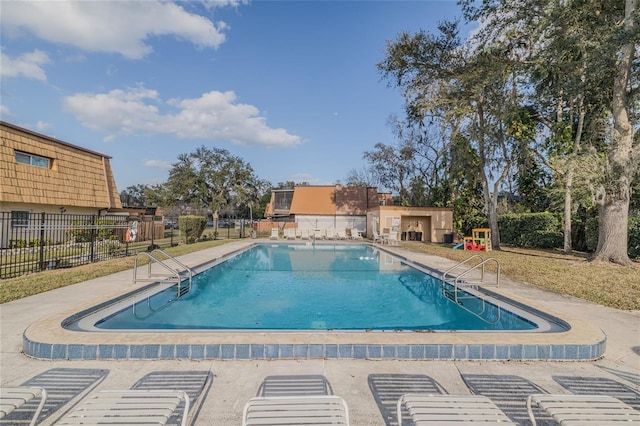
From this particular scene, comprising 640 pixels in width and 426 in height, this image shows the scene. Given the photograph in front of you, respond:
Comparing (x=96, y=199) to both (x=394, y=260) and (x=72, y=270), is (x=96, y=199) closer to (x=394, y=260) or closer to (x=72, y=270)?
(x=72, y=270)

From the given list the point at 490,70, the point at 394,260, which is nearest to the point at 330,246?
the point at 394,260

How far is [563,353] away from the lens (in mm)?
3641

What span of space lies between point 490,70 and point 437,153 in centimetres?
1365

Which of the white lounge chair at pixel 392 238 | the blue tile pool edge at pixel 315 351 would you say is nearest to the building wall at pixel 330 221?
the white lounge chair at pixel 392 238

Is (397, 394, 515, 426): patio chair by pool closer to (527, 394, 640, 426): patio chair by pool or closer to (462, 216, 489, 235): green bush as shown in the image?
(527, 394, 640, 426): patio chair by pool

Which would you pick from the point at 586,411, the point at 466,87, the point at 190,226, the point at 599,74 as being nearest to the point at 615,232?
the point at 599,74

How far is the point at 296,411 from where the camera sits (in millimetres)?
1913

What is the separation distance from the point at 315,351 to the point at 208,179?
3630 centimetres

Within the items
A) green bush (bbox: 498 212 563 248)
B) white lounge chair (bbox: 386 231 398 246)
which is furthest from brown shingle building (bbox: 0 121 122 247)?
green bush (bbox: 498 212 563 248)

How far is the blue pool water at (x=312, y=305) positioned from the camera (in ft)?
18.0

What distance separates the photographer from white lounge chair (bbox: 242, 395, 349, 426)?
1.83 metres

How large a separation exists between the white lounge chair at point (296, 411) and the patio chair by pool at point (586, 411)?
1.24 meters

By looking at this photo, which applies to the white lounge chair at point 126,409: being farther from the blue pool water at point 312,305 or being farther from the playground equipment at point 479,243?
the playground equipment at point 479,243

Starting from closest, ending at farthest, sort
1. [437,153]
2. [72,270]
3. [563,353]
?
[563,353] < [72,270] < [437,153]
